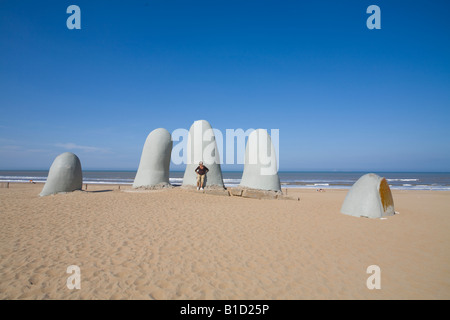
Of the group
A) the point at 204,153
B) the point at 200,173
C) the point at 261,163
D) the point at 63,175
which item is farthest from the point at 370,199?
the point at 63,175

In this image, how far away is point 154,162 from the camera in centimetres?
1302

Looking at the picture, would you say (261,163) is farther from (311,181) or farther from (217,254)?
(311,181)

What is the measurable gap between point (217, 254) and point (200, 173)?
7.47m

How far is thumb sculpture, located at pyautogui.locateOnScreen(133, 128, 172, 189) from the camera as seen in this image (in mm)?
12930

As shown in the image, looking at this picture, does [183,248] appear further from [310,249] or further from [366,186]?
[366,186]

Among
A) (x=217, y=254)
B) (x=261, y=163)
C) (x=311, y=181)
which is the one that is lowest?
(x=311, y=181)

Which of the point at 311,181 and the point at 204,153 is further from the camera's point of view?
the point at 311,181

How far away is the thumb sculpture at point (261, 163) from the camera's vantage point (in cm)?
1168

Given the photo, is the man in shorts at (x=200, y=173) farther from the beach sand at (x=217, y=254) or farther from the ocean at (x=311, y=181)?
the ocean at (x=311, y=181)

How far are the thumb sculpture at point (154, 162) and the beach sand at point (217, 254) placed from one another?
16.2 ft

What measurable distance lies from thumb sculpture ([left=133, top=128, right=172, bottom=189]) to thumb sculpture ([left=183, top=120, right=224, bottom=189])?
63.3 inches

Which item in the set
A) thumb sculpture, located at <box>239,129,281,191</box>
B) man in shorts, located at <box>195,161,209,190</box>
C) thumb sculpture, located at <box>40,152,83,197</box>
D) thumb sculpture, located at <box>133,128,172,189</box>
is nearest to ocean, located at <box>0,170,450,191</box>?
thumb sculpture, located at <box>133,128,172,189</box>

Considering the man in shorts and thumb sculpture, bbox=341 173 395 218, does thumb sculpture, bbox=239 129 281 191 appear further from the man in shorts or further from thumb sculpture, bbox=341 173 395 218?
thumb sculpture, bbox=341 173 395 218

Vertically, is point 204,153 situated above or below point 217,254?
above
